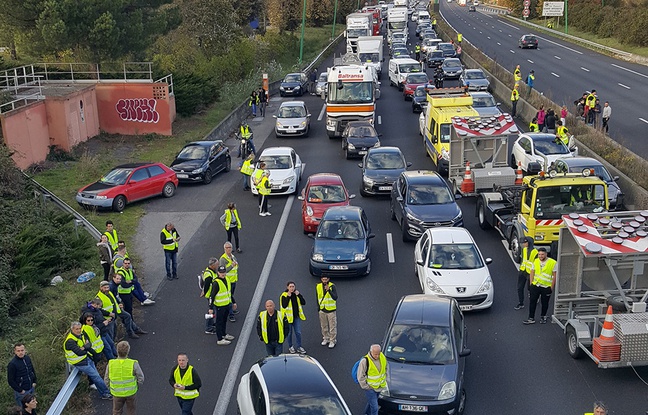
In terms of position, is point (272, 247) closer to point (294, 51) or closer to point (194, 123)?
point (194, 123)

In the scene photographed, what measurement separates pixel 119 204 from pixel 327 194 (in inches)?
279

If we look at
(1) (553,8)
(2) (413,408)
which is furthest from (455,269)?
(1) (553,8)

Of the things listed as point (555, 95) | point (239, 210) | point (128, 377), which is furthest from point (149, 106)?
point (128, 377)

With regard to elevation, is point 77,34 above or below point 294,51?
above

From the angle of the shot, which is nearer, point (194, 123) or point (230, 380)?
point (230, 380)

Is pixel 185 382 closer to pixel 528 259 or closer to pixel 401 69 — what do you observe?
pixel 528 259

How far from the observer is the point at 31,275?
60.1 ft

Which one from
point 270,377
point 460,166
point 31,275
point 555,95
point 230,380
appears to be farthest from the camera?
point 555,95

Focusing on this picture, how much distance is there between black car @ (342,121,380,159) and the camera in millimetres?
31312

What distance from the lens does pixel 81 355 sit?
1250 cm

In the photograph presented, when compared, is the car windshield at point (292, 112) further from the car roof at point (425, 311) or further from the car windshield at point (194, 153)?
the car roof at point (425, 311)

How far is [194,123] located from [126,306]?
2501cm

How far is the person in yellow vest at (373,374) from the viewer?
37.4 feet

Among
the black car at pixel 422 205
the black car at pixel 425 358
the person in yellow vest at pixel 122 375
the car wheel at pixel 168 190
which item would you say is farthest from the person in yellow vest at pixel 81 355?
the car wheel at pixel 168 190
